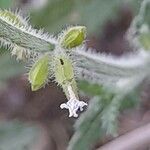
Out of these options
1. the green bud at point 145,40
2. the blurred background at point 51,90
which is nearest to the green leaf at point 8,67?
the blurred background at point 51,90

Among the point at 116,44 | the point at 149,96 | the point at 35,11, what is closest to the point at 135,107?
the point at 149,96

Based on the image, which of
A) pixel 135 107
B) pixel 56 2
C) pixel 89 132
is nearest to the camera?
pixel 89 132

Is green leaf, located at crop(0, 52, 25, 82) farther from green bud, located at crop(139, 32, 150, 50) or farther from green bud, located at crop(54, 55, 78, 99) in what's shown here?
green bud, located at crop(54, 55, 78, 99)

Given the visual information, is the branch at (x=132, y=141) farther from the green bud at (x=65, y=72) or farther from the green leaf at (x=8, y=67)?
the green bud at (x=65, y=72)

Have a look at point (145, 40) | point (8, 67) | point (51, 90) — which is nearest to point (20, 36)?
point (145, 40)

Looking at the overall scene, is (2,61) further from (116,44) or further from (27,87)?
(116,44)

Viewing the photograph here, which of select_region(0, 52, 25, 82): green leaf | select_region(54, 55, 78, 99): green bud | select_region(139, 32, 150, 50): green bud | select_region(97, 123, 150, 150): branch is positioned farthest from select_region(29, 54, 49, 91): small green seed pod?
select_region(0, 52, 25, 82): green leaf

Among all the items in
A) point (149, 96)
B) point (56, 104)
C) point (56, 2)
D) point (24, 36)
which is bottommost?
point (24, 36)
